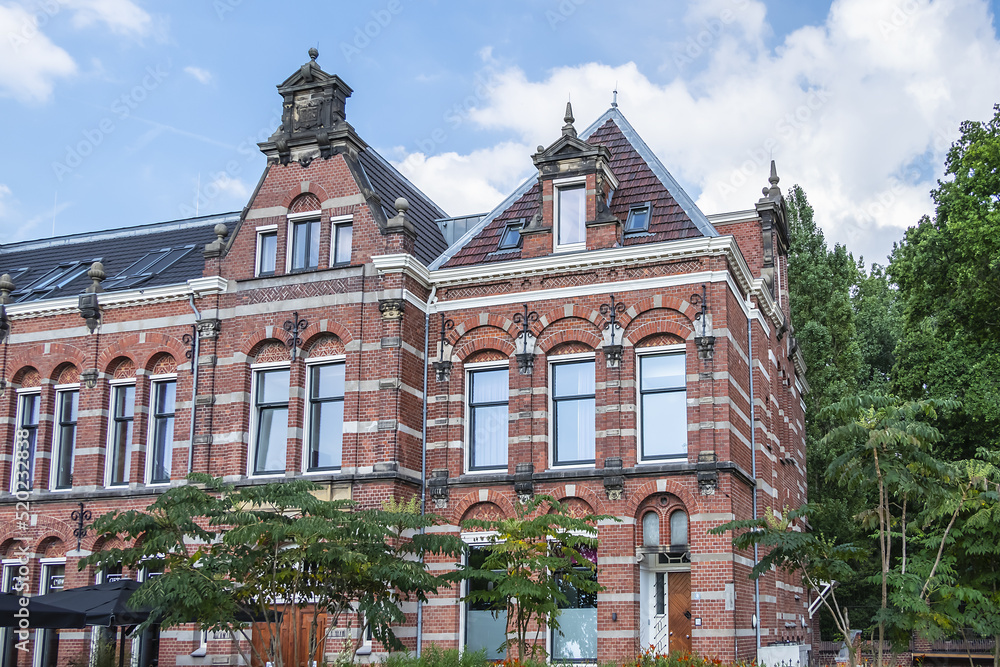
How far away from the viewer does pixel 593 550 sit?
22.3 meters

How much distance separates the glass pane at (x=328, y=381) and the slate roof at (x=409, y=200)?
11.4ft

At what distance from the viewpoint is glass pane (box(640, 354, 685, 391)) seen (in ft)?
74.2

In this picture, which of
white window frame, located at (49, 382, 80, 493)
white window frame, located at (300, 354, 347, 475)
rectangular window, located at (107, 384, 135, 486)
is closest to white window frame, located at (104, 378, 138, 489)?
rectangular window, located at (107, 384, 135, 486)

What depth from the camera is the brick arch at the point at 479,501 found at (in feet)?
74.9

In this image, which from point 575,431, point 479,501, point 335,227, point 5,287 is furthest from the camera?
point 5,287

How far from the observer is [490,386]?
24.3 m

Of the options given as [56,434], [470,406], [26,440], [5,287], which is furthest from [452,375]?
[5,287]

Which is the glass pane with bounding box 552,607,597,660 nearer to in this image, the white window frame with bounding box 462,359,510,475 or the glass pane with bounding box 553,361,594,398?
the white window frame with bounding box 462,359,510,475

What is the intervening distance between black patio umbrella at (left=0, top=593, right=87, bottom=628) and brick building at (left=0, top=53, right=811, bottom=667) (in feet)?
18.0

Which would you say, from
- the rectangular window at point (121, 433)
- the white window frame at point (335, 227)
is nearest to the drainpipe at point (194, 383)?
the rectangular window at point (121, 433)

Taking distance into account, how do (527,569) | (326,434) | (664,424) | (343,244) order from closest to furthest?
(527,569)
(664,424)
(326,434)
(343,244)

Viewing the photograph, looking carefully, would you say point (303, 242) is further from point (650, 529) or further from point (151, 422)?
point (650, 529)

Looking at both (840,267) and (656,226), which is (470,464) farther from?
(840,267)

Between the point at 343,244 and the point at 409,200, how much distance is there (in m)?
3.80
